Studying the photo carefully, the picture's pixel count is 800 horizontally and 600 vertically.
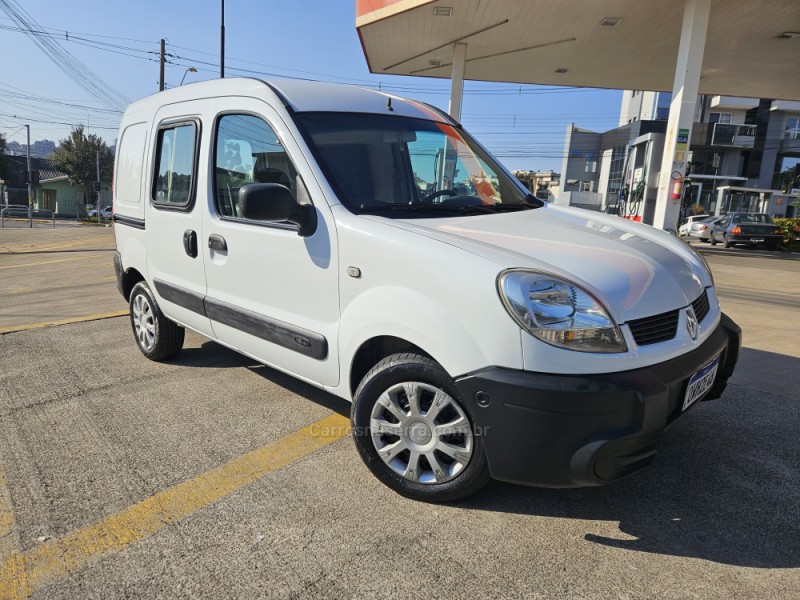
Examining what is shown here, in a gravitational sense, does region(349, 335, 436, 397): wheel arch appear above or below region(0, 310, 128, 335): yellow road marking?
above

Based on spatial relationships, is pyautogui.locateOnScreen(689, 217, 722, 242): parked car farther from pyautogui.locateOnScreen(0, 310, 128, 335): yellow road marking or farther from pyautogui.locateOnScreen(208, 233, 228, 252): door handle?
pyautogui.locateOnScreen(208, 233, 228, 252): door handle

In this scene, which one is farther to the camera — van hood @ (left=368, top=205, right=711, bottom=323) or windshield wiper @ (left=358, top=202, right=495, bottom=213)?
windshield wiper @ (left=358, top=202, right=495, bottom=213)

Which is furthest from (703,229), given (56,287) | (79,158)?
(79,158)

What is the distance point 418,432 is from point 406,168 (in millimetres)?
1570

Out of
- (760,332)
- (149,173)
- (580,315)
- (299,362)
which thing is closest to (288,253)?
(299,362)

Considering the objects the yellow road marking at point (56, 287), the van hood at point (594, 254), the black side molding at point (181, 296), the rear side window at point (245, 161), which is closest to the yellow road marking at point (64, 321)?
the black side molding at point (181, 296)

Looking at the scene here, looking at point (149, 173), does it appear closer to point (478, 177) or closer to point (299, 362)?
point (299, 362)

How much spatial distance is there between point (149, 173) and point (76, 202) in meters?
62.8

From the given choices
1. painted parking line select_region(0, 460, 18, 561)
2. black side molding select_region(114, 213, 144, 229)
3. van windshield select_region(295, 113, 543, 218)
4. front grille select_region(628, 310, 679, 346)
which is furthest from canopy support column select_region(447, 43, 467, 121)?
painted parking line select_region(0, 460, 18, 561)

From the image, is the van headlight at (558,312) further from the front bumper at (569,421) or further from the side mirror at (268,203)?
the side mirror at (268,203)

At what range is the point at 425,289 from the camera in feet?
7.57

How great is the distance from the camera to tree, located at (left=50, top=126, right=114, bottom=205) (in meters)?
52.8

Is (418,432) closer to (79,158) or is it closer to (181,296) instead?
(181,296)

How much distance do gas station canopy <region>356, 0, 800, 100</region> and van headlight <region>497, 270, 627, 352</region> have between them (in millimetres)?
11954
